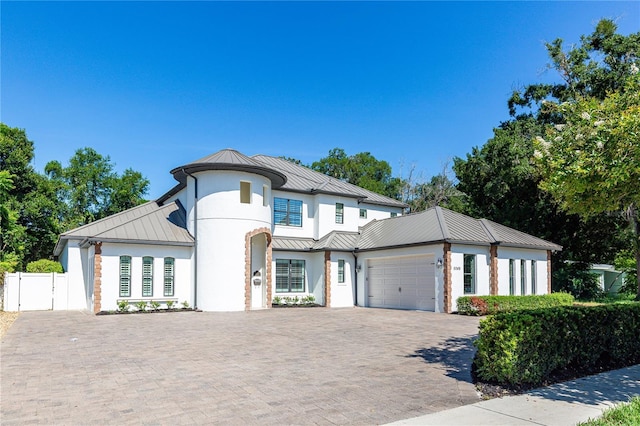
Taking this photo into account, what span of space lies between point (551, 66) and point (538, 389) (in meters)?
27.5

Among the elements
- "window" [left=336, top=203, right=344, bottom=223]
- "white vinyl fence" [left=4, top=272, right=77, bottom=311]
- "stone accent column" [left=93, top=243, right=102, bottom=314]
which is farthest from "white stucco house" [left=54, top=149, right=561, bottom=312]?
"window" [left=336, top=203, right=344, bottom=223]

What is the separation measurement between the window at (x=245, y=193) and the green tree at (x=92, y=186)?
24.2 m

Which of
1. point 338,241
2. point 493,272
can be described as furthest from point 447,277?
point 338,241

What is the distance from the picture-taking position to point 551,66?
2869cm

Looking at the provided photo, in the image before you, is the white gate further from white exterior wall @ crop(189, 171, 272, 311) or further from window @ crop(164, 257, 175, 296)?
→ white exterior wall @ crop(189, 171, 272, 311)

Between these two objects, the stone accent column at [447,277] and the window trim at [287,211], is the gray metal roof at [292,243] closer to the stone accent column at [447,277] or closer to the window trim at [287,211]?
the window trim at [287,211]

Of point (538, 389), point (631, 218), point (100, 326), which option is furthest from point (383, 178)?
point (538, 389)

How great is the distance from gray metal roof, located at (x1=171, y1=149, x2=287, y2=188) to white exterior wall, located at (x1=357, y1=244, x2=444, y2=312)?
20.6 feet

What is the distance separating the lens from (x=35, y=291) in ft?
69.8

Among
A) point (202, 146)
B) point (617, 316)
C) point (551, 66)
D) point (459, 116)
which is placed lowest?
point (617, 316)

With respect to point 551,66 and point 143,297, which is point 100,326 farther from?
point 551,66

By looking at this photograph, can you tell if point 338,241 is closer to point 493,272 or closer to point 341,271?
point 341,271

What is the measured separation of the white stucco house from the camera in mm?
19859

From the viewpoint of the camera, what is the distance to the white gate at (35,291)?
2077 cm
